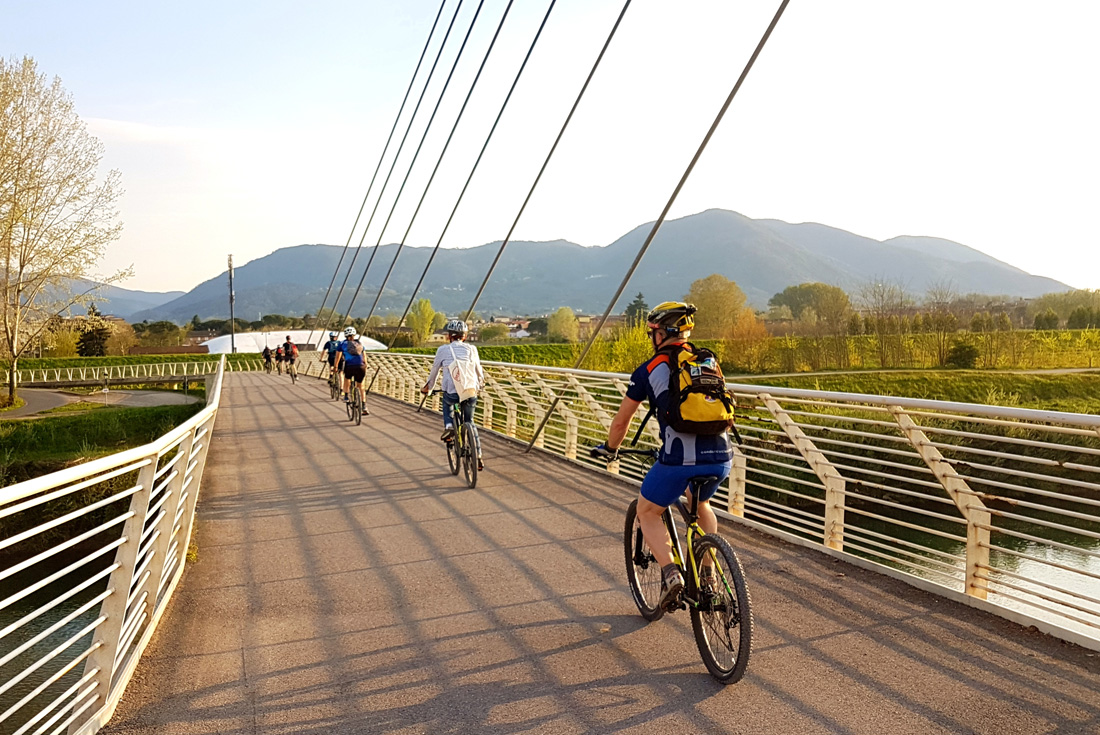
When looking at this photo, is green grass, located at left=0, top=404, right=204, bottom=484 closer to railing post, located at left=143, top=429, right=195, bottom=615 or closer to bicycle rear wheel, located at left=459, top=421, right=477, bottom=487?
bicycle rear wheel, located at left=459, top=421, right=477, bottom=487

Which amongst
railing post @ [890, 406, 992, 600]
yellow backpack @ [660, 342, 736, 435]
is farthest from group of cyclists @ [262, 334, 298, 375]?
yellow backpack @ [660, 342, 736, 435]

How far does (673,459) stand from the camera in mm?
4434

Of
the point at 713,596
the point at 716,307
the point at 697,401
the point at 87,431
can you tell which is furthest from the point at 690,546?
the point at 716,307

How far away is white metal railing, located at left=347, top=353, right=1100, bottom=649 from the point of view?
4887mm

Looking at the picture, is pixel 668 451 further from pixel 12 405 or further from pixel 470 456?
pixel 12 405

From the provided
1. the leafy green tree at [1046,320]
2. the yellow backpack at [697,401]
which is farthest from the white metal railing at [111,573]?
the leafy green tree at [1046,320]

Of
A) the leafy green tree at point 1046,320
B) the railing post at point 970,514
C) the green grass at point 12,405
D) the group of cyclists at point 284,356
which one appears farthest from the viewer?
the leafy green tree at point 1046,320

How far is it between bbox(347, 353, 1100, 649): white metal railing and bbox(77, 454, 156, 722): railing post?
2.98m

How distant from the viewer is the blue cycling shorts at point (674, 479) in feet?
14.5

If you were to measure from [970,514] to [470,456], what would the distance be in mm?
5751

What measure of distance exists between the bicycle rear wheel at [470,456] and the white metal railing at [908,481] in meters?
1.78

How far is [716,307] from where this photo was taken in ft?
257

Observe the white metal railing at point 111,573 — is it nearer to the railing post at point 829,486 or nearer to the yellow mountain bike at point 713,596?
the yellow mountain bike at point 713,596

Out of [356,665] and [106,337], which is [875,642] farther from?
[106,337]
